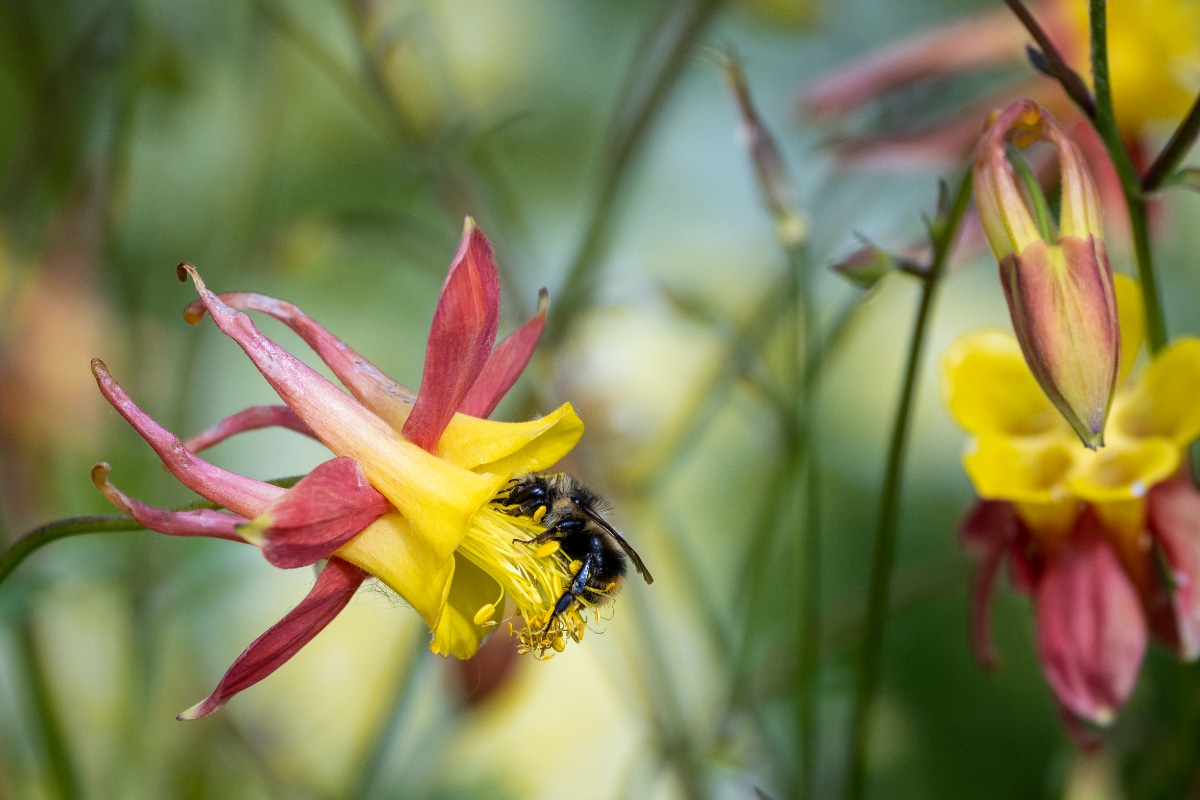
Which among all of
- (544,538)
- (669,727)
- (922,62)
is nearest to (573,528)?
(544,538)

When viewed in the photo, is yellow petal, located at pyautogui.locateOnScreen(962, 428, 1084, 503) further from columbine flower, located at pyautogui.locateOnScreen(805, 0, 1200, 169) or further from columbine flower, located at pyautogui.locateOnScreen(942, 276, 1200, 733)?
columbine flower, located at pyautogui.locateOnScreen(805, 0, 1200, 169)

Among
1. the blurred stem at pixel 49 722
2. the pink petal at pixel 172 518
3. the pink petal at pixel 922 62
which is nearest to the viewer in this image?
the pink petal at pixel 172 518

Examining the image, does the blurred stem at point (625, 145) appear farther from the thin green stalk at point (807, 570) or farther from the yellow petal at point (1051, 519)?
the yellow petal at point (1051, 519)

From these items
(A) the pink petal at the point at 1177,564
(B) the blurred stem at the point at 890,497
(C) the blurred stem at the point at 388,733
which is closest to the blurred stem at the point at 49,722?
(C) the blurred stem at the point at 388,733

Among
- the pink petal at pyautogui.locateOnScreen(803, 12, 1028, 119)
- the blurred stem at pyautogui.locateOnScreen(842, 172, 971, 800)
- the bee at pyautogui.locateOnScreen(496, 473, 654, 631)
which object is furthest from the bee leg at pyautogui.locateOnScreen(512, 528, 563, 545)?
the pink petal at pyautogui.locateOnScreen(803, 12, 1028, 119)

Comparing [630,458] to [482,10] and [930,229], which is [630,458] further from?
[482,10]

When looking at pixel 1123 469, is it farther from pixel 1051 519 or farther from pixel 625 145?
pixel 625 145
